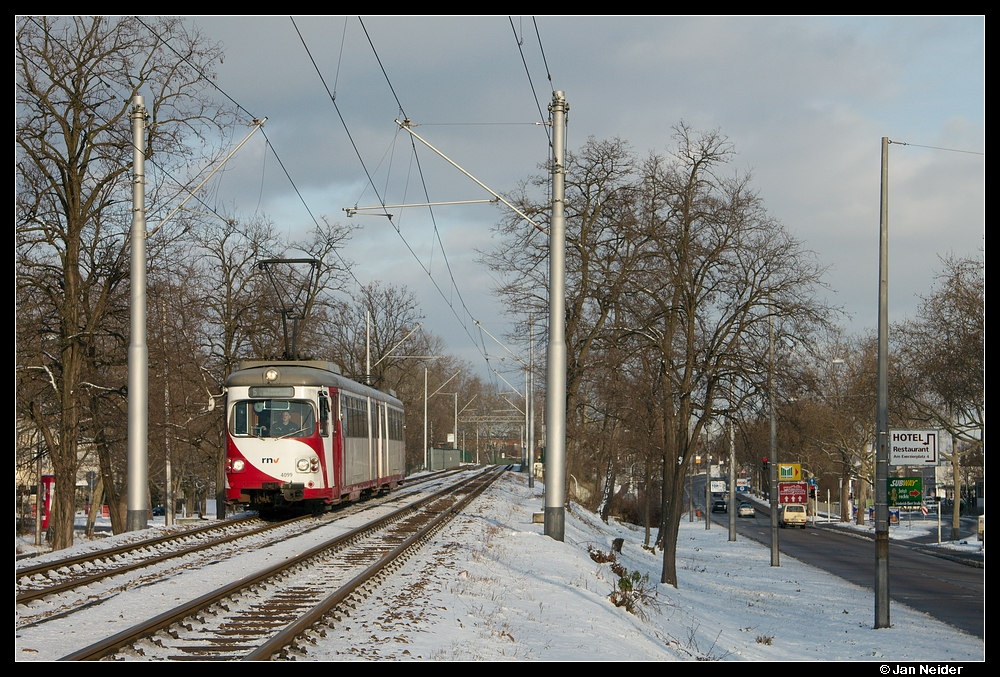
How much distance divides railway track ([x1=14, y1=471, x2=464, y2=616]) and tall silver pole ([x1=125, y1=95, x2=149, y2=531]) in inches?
39.4

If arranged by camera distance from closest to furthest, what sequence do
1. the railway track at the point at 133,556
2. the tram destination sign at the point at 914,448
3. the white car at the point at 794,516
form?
the railway track at the point at 133,556
the tram destination sign at the point at 914,448
the white car at the point at 794,516

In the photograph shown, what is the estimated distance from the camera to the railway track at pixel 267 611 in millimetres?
8531

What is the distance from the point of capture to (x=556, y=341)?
61.5ft

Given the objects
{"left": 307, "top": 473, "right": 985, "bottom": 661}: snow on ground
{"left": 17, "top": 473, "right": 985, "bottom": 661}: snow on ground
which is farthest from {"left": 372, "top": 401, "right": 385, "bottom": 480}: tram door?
{"left": 17, "top": 473, "right": 985, "bottom": 661}: snow on ground

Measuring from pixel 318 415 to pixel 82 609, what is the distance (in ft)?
38.0

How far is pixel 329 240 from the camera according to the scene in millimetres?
38688

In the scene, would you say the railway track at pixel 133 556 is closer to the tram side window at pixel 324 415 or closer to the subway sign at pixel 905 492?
the tram side window at pixel 324 415

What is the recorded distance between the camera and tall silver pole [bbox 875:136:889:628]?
17531 mm

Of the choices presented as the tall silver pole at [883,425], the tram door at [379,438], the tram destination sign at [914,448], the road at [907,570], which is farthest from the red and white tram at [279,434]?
the road at [907,570]

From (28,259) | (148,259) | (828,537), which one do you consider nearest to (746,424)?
(148,259)

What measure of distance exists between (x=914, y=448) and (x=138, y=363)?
12755 millimetres

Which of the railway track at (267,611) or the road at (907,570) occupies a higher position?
the railway track at (267,611)

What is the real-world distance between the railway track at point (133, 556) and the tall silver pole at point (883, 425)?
10.2 m

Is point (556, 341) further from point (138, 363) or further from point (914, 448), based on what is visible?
point (138, 363)
